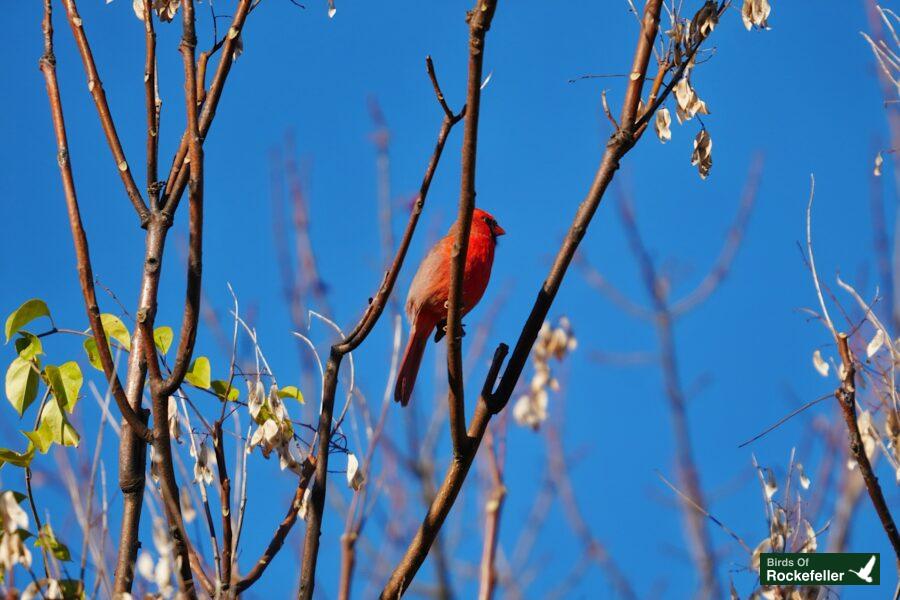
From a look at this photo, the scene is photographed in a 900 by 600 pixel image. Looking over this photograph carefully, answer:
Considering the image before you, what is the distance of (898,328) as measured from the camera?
3.99m

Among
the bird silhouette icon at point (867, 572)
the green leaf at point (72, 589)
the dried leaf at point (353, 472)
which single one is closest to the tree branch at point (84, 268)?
the green leaf at point (72, 589)

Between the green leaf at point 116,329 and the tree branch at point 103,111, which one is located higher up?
the tree branch at point 103,111

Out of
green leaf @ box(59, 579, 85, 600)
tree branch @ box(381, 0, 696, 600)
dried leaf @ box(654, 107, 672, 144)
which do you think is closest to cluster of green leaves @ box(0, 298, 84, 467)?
green leaf @ box(59, 579, 85, 600)

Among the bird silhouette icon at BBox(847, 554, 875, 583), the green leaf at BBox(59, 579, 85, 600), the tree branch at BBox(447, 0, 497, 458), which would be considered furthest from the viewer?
the bird silhouette icon at BBox(847, 554, 875, 583)

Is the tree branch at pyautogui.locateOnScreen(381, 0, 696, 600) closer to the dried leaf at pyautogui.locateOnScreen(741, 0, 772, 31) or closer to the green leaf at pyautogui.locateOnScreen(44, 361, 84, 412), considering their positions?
the dried leaf at pyautogui.locateOnScreen(741, 0, 772, 31)

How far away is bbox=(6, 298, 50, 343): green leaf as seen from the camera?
222 cm

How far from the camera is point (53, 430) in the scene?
7.16ft

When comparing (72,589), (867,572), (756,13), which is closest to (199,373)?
(72,589)

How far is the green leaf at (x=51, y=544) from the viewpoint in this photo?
6.07 ft

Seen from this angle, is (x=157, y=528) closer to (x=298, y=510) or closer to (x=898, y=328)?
(x=298, y=510)

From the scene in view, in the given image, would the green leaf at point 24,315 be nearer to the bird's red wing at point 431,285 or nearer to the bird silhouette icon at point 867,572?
the bird silhouette icon at point 867,572

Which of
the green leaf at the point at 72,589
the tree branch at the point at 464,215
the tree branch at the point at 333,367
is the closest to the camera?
the green leaf at the point at 72,589

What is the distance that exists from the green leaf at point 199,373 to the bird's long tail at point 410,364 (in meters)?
2.15

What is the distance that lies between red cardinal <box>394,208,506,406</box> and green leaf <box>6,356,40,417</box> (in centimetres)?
235
